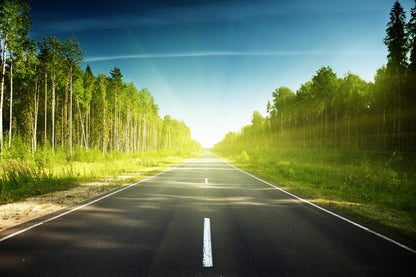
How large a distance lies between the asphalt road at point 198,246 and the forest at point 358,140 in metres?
2.16

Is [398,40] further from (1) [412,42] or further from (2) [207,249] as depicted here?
(2) [207,249]

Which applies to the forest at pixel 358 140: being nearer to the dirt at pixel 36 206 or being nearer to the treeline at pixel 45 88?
the dirt at pixel 36 206

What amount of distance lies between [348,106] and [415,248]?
4129cm

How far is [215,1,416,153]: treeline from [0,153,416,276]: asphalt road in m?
27.2

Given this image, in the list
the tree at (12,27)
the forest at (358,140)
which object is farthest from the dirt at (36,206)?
the tree at (12,27)

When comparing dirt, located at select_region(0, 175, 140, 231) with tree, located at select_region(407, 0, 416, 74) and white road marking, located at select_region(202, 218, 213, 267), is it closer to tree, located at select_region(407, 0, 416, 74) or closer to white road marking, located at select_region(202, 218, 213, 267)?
white road marking, located at select_region(202, 218, 213, 267)

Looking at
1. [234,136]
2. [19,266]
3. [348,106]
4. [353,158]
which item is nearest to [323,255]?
[19,266]

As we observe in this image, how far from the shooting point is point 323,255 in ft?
11.2

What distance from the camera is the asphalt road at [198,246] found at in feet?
9.61

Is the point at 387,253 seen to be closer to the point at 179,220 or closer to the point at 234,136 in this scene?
the point at 179,220

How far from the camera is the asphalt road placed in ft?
9.61

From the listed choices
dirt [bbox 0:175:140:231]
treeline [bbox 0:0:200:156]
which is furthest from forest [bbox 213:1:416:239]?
treeline [bbox 0:0:200:156]

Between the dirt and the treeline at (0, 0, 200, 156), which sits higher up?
the treeline at (0, 0, 200, 156)

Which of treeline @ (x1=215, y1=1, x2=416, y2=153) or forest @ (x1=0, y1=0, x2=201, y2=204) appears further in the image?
treeline @ (x1=215, y1=1, x2=416, y2=153)
